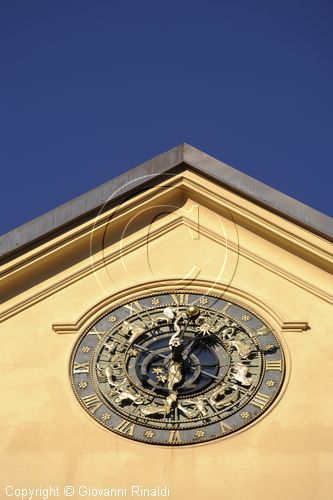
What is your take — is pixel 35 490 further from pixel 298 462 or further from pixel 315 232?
pixel 315 232

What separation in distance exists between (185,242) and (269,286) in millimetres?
997

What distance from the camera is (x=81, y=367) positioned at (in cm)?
1794

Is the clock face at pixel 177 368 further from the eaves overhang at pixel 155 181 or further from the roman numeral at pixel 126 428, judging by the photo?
the eaves overhang at pixel 155 181

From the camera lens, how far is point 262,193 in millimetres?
19062

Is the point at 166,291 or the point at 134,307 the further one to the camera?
the point at 166,291

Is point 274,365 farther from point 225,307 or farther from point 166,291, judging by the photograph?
point 166,291

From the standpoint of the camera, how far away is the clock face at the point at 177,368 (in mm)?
17438
